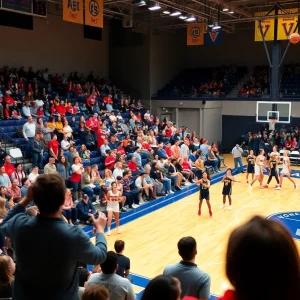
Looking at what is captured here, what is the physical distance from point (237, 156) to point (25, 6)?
11446 millimetres

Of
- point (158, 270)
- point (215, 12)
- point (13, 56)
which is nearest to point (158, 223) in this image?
point (158, 270)

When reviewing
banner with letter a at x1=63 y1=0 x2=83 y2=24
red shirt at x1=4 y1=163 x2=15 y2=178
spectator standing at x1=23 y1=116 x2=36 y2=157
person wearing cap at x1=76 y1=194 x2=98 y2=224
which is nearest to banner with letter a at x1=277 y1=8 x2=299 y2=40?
banner with letter a at x1=63 y1=0 x2=83 y2=24

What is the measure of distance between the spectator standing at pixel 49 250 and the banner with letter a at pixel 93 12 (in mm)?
12792

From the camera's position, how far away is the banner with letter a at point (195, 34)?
1962 cm

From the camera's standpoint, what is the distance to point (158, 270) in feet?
26.8

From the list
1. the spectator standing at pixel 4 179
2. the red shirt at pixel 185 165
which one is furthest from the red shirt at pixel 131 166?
the spectator standing at pixel 4 179

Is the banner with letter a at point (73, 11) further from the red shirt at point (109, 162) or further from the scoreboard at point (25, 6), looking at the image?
the red shirt at point (109, 162)

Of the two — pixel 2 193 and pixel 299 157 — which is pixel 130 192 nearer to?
pixel 2 193

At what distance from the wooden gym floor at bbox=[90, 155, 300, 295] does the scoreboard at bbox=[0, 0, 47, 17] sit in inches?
281

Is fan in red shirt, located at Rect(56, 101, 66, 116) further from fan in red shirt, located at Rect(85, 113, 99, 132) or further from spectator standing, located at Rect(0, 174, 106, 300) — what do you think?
spectator standing, located at Rect(0, 174, 106, 300)

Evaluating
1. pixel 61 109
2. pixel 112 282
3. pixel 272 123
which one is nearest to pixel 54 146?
pixel 61 109

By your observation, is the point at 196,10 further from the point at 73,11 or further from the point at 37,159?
the point at 37,159

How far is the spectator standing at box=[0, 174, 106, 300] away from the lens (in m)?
2.01

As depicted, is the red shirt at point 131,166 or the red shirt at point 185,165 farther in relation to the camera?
the red shirt at point 185,165
